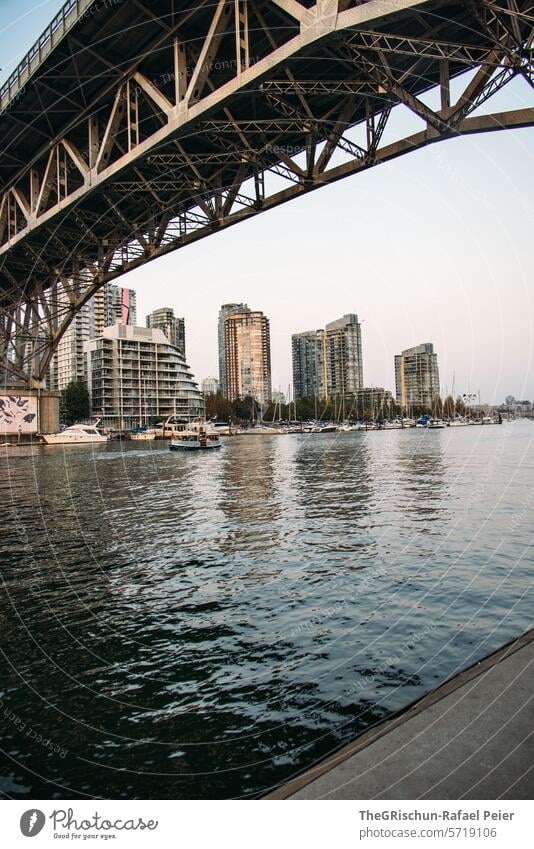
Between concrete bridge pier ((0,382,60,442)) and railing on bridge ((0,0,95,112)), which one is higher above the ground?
railing on bridge ((0,0,95,112))

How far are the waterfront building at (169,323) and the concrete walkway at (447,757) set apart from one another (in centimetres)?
13313

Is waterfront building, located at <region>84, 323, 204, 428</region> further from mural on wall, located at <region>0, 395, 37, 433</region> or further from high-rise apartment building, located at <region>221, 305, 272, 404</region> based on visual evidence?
mural on wall, located at <region>0, 395, 37, 433</region>

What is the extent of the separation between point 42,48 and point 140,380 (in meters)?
105

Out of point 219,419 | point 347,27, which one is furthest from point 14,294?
point 219,419

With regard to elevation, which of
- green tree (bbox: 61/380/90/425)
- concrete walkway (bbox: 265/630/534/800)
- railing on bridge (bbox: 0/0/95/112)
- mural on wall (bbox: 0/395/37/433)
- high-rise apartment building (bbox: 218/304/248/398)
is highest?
high-rise apartment building (bbox: 218/304/248/398)

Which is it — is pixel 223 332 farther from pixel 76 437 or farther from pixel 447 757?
pixel 447 757

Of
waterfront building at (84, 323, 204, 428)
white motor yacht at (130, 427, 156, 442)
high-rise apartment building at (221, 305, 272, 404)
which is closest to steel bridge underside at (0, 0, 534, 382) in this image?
white motor yacht at (130, 427, 156, 442)

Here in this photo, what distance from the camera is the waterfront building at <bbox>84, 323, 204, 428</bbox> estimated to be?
118250 millimetres

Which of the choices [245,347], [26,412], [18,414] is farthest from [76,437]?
[245,347]

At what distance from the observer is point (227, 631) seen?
25.3ft

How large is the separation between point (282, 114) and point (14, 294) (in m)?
30.1

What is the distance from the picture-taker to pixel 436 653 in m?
6.88

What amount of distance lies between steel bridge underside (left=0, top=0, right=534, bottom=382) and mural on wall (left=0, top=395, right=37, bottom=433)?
32.8m
